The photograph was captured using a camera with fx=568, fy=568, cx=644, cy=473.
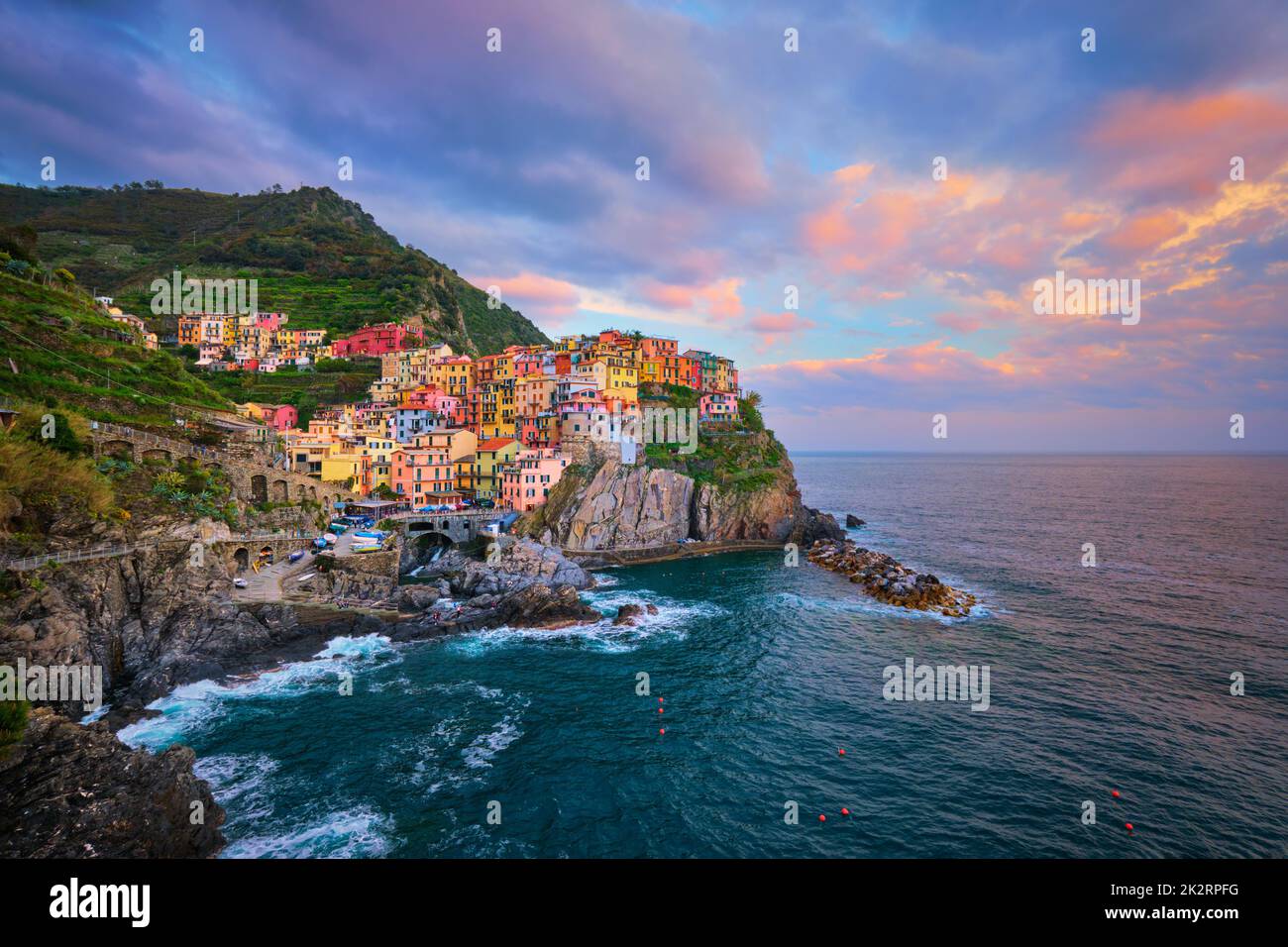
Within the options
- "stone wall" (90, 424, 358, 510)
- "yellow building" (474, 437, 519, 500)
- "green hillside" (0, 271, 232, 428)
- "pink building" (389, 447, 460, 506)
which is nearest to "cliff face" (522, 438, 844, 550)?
"yellow building" (474, 437, 519, 500)

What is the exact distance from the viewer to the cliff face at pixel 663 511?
71.6m

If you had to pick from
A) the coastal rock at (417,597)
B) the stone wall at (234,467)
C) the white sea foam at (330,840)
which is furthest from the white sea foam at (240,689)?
the stone wall at (234,467)

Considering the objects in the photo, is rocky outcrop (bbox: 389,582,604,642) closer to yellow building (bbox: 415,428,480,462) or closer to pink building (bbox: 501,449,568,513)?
pink building (bbox: 501,449,568,513)

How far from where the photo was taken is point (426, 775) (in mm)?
26188

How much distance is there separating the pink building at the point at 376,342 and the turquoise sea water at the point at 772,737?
8036cm

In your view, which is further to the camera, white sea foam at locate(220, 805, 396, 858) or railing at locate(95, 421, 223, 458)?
railing at locate(95, 421, 223, 458)

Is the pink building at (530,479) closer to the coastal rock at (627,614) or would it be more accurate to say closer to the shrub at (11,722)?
the coastal rock at (627,614)

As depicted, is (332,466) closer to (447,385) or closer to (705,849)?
(447,385)

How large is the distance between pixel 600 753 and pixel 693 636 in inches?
706

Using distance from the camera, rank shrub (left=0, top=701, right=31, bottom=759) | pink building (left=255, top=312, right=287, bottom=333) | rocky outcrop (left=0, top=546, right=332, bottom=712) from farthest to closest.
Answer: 1. pink building (left=255, top=312, right=287, bottom=333)
2. rocky outcrop (left=0, top=546, right=332, bottom=712)
3. shrub (left=0, top=701, right=31, bottom=759)

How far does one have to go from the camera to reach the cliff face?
235 feet

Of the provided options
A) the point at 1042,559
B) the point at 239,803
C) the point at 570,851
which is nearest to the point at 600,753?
the point at 570,851

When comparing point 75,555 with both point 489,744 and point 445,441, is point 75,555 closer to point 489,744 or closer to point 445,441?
point 489,744

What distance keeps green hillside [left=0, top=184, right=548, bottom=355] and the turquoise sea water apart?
358 feet
